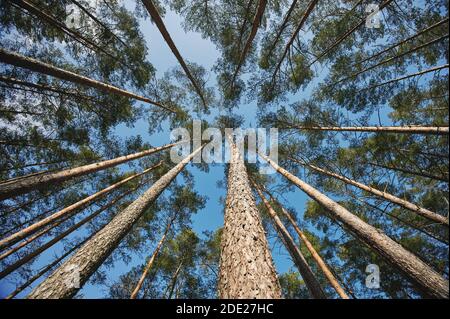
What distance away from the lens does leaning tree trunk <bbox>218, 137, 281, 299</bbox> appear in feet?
7.32

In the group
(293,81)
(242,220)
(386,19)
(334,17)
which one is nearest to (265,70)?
(293,81)

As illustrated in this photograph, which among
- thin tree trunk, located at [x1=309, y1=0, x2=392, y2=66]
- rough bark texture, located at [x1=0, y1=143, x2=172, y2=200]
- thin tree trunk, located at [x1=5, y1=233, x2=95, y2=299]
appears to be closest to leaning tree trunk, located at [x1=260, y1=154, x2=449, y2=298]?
thin tree trunk, located at [x1=309, y1=0, x2=392, y2=66]

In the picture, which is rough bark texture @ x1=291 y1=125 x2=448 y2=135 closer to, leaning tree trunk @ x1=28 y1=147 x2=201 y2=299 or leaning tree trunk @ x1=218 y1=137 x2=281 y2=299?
leaning tree trunk @ x1=218 y1=137 x2=281 y2=299

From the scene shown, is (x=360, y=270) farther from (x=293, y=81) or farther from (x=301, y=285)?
(x=293, y=81)

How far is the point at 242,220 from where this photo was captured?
337cm

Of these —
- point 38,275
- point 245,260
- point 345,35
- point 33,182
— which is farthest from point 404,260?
point 38,275

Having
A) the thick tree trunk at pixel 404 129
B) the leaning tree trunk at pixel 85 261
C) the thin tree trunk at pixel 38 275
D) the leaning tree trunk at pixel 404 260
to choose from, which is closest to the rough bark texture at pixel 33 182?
the leaning tree trunk at pixel 85 261

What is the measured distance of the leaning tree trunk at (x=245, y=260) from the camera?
2.23 meters

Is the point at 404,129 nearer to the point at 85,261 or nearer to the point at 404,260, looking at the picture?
the point at 404,260

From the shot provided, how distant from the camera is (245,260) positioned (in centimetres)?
256

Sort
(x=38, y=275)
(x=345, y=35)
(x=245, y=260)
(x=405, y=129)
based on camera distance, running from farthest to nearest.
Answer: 1. (x=38, y=275)
2. (x=345, y=35)
3. (x=405, y=129)
4. (x=245, y=260)

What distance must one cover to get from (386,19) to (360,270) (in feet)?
27.0

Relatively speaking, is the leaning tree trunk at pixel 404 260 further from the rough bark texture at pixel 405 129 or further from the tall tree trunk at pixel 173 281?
the tall tree trunk at pixel 173 281

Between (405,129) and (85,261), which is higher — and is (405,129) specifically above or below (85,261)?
above
